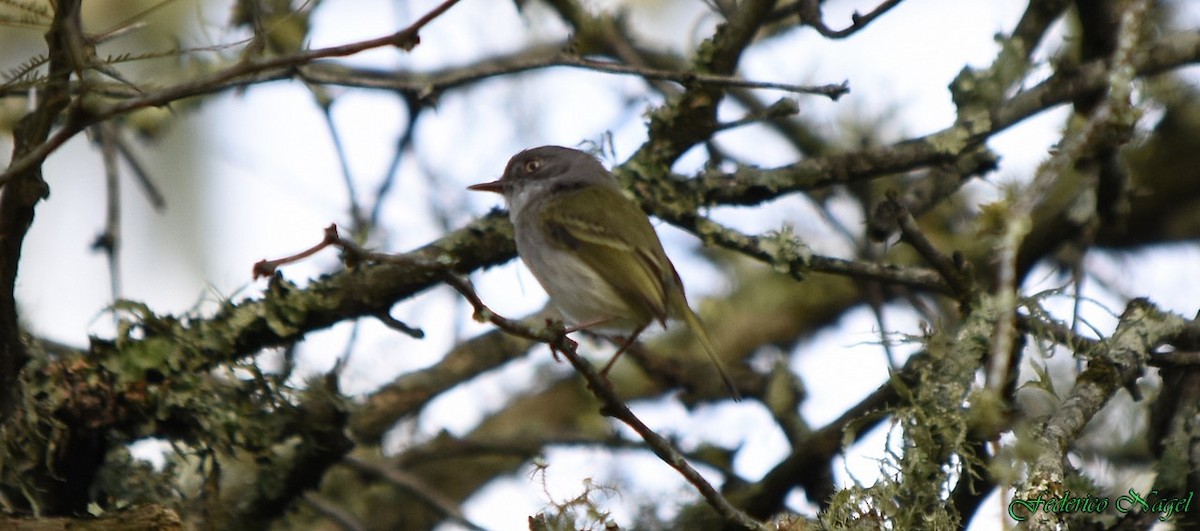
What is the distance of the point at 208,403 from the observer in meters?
3.73

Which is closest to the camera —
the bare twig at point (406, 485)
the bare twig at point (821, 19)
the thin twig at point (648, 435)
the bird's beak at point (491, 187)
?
the thin twig at point (648, 435)

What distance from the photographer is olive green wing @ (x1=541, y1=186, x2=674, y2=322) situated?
433 cm

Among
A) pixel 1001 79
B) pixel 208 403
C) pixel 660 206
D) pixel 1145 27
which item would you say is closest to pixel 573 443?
pixel 660 206

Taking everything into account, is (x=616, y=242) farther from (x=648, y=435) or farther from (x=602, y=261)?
(x=648, y=435)

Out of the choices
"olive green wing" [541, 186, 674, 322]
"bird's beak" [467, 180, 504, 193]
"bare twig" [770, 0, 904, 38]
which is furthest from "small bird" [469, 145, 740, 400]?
"bare twig" [770, 0, 904, 38]

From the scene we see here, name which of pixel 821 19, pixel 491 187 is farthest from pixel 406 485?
pixel 821 19

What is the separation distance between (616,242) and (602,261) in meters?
0.11

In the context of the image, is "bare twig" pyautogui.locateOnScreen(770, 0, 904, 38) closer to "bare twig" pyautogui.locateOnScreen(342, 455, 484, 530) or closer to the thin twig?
the thin twig

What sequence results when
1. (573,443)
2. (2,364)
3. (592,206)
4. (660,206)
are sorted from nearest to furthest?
(2,364), (660,206), (592,206), (573,443)

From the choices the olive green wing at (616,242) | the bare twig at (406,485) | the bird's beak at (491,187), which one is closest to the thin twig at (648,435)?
the olive green wing at (616,242)

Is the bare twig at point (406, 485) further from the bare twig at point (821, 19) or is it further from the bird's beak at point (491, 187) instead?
the bare twig at point (821, 19)

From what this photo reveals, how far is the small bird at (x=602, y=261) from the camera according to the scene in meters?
4.32

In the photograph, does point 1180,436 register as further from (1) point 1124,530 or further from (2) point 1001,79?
(2) point 1001,79

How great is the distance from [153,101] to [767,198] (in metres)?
2.32
